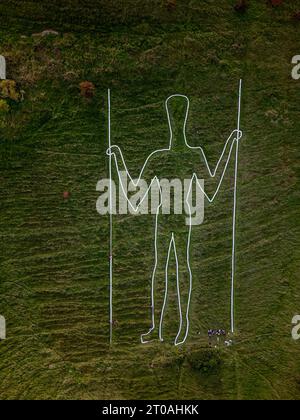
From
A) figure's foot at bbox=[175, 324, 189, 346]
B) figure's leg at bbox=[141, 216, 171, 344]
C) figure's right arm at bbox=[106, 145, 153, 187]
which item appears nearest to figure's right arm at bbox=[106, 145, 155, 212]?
figure's right arm at bbox=[106, 145, 153, 187]

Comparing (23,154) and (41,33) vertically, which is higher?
(41,33)

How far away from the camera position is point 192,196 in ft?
20.3

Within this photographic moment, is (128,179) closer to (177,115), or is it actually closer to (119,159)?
(119,159)

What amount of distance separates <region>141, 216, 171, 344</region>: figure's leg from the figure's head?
1208 millimetres

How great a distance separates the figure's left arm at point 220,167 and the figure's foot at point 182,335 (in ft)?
6.48

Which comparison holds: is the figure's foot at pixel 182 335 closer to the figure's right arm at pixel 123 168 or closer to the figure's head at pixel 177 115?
the figure's right arm at pixel 123 168

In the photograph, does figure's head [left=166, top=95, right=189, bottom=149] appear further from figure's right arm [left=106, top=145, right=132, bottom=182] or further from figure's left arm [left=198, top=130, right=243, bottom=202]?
figure's right arm [left=106, top=145, right=132, bottom=182]

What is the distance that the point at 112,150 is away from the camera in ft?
19.9

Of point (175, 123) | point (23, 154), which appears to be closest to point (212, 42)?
point (175, 123)

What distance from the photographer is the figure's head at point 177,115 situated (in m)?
6.04

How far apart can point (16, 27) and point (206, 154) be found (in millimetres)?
3276

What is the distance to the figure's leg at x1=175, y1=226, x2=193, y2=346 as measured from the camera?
621cm

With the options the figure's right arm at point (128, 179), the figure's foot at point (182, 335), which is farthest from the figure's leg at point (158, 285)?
the figure's right arm at point (128, 179)

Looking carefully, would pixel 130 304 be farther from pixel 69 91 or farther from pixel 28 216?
pixel 69 91
